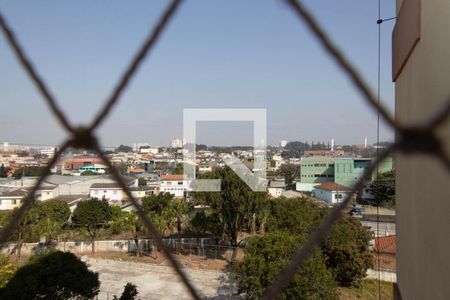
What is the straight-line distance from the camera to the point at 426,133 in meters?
0.28

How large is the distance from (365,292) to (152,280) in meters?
3.18

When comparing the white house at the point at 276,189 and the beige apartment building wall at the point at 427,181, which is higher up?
the beige apartment building wall at the point at 427,181

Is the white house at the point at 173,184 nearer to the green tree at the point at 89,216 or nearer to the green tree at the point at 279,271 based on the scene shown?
the green tree at the point at 89,216

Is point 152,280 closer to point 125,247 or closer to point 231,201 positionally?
point 231,201

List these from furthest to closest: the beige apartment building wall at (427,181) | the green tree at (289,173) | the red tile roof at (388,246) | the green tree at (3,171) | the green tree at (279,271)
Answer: the green tree at (289,173)
the green tree at (3,171)
the red tile roof at (388,246)
the green tree at (279,271)
the beige apartment building wall at (427,181)

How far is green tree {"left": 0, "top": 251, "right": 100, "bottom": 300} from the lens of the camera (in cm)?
347

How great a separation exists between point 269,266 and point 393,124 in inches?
154

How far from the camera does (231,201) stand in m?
6.79

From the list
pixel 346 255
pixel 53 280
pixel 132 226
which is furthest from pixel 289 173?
pixel 53 280

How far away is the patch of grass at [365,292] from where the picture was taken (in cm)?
522

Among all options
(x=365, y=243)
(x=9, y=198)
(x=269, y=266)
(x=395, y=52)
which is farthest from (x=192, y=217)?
(x=395, y=52)

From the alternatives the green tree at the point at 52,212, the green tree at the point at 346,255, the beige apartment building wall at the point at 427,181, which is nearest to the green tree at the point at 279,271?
the green tree at the point at 346,255

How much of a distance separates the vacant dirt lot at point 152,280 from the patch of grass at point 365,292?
1.60 meters

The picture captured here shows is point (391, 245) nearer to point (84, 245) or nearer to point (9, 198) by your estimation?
point (84, 245)
